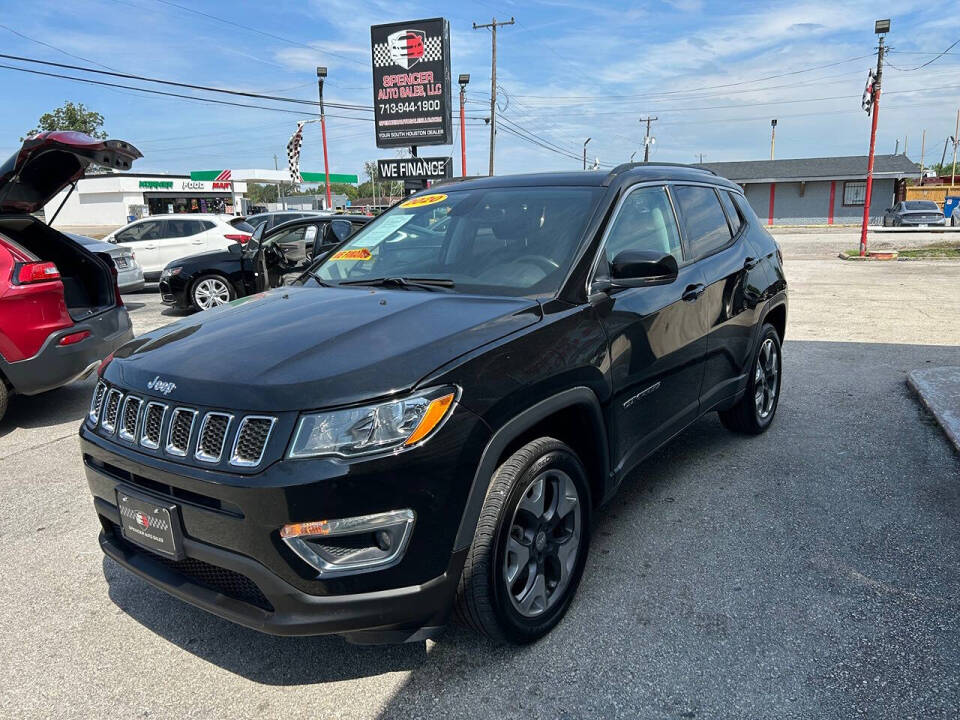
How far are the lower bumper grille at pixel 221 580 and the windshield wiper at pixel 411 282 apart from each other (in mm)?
1490

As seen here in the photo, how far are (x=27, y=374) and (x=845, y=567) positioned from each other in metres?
5.49

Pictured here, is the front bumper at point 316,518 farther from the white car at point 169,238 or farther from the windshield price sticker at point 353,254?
the white car at point 169,238

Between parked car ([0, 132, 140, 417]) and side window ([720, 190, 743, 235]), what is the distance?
460cm

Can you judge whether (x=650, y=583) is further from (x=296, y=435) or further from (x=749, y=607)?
(x=296, y=435)

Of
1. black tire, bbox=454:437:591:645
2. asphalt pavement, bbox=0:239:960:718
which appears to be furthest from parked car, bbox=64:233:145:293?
black tire, bbox=454:437:591:645

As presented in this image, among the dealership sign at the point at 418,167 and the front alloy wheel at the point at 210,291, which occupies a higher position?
the dealership sign at the point at 418,167

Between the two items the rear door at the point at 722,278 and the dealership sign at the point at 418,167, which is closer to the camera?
the rear door at the point at 722,278

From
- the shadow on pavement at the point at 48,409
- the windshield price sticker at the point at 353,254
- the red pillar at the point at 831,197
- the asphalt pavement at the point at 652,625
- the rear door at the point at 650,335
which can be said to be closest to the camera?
the asphalt pavement at the point at 652,625

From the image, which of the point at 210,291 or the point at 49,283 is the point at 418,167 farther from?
the point at 49,283

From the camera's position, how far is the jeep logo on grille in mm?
2430

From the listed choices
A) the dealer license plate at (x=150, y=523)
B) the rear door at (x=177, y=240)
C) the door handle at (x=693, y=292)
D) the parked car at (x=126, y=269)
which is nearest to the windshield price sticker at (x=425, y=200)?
the door handle at (x=693, y=292)

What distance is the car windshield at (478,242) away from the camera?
3236 millimetres

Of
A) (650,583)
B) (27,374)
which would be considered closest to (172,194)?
(27,374)

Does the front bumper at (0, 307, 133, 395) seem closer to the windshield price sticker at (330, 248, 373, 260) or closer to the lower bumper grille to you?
the windshield price sticker at (330, 248, 373, 260)
